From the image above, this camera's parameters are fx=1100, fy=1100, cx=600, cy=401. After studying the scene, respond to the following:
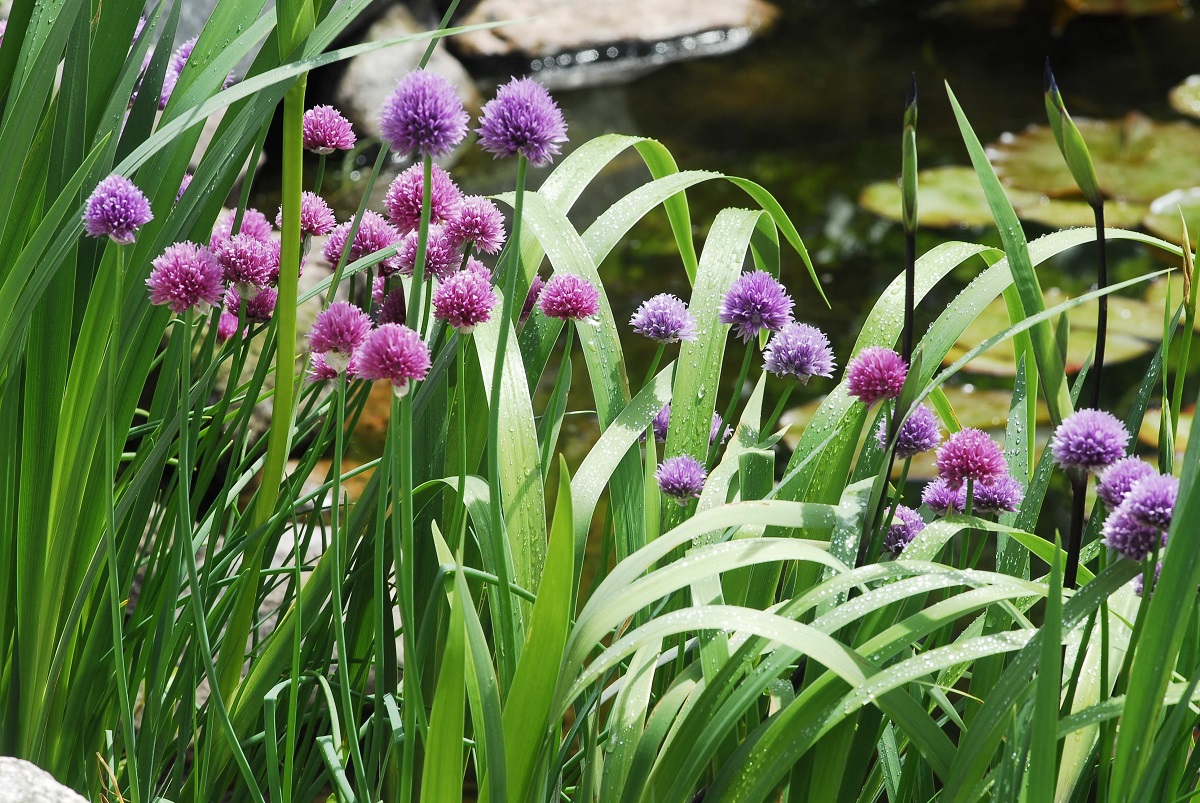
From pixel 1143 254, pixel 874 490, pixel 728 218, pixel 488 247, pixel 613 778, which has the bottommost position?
pixel 613 778

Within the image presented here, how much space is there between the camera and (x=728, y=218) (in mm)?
1216

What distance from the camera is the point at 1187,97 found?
5.27 metres

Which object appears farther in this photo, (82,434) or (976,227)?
(976,227)

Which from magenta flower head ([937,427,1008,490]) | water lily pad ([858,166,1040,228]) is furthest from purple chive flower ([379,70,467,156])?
water lily pad ([858,166,1040,228])

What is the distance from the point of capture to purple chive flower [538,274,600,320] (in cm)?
94

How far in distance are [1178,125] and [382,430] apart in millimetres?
4059

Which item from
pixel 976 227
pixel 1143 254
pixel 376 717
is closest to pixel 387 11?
pixel 976 227

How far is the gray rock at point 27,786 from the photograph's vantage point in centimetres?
75

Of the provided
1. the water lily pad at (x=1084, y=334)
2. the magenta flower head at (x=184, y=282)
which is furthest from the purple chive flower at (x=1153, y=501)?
the water lily pad at (x=1084, y=334)

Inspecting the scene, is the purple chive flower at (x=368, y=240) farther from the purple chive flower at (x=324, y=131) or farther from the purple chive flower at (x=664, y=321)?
the purple chive flower at (x=664, y=321)

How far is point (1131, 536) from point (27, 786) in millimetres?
759

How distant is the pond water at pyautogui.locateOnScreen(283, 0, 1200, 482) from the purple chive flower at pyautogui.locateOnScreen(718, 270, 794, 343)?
1843mm

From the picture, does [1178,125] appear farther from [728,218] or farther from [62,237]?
[62,237]

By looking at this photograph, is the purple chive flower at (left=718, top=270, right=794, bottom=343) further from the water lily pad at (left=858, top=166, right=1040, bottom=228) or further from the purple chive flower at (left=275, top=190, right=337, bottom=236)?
the water lily pad at (left=858, top=166, right=1040, bottom=228)
